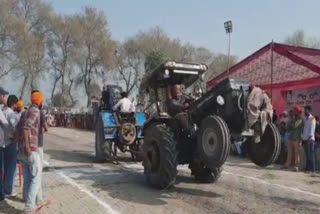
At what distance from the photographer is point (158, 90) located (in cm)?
985

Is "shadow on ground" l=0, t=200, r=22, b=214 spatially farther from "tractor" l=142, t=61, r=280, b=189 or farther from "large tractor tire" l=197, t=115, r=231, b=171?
"large tractor tire" l=197, t=115, r=231, b=171

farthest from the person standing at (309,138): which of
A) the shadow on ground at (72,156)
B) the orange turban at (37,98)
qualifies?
the orange turban at (37,98)

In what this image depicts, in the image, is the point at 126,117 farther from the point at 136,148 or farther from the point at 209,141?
the point at 209,141

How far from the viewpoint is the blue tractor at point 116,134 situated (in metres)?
12.3

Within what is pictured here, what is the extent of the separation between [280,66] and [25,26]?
37.5m

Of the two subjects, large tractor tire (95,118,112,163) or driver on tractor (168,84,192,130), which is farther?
large tractor tire (95,118,112,163)

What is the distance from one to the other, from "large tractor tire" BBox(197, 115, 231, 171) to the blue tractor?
4.57 metres

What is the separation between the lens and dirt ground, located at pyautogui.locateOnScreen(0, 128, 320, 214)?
24.0 feet

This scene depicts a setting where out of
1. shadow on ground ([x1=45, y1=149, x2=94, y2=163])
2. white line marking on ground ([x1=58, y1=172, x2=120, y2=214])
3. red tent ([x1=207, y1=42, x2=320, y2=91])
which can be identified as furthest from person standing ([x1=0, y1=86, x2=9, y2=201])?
red tent ([x1=207, y1=42, x2=320, y2=91])

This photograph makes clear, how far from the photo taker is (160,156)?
8.46 metres

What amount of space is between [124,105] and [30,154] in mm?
6129

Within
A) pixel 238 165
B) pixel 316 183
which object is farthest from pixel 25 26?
pixel 316 183

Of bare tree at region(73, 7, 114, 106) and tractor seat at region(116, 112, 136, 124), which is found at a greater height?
bare tree at region(73, 7, 114, 106)

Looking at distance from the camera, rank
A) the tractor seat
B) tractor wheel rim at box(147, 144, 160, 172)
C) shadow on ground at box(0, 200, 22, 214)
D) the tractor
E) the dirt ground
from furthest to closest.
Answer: the tractor seat
tractor wheel rim at box(147, 144, 160, 172)
the tractor
the dirt ground
shadow on ground at box(0, 200, 22, 214)
